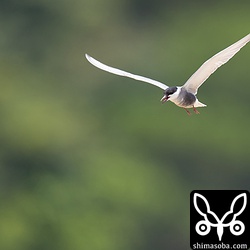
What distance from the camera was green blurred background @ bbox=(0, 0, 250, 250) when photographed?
7367 millimetres

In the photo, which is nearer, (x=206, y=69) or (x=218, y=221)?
(x=206, y=69)

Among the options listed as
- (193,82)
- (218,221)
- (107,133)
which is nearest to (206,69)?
(193,82)

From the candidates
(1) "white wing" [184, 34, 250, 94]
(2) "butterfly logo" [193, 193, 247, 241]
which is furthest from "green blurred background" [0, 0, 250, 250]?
(1) "white wing" [184, 34, 250, 94]

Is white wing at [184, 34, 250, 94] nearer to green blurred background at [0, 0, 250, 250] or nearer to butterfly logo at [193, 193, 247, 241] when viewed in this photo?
butterfly logo at [193, 193, 247, 241]

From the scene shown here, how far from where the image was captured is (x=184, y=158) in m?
8.11

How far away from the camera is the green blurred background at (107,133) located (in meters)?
7.37

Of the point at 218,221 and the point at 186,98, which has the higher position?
the point at 218,221

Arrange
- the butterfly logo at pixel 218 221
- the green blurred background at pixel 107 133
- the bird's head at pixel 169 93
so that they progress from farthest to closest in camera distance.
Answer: the green blurred background at pixel 107 133 → the butterfly logo at pixel 218 221 → the bird's head at pixel 169 93

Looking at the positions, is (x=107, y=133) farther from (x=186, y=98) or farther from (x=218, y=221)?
(x=186, y=98)

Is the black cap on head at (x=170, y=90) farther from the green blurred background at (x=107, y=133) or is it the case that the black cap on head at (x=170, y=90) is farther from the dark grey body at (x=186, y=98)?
the green blurred background at (x=107, y=133)

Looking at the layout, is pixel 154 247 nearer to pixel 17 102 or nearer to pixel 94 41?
pixel 17 102

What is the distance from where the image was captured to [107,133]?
27.4ft

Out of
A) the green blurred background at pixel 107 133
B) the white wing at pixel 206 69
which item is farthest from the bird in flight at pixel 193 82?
the green blurred background at pixel 107 133

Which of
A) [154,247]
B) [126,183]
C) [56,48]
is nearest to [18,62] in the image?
[56,48]
